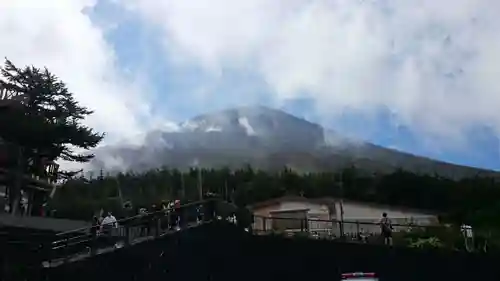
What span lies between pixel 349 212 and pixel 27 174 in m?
22.3

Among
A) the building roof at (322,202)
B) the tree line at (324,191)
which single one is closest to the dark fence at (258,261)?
the tree line at (324,191)

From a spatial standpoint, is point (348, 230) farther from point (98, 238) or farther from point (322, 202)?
point (322, 202)

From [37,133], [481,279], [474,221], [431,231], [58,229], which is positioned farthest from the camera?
[474,221]

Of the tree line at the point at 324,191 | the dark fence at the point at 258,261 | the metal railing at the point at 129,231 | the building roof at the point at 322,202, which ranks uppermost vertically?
the tree line at the point at 324,191

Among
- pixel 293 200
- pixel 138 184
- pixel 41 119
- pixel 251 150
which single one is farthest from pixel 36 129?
pixel 251 150

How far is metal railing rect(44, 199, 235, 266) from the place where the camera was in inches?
874

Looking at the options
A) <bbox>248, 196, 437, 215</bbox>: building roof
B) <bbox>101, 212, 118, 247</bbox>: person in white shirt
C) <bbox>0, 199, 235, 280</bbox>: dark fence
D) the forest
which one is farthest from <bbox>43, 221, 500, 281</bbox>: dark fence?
<bbox>248, 196, 437, 215</bbox>: building roof

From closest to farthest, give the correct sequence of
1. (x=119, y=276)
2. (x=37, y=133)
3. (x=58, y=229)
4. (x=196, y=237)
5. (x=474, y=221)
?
(x=119, y=276)
(x=196, y=237)
(x=58, y=229)
(x=37, y=133)
(x=474, y=221)

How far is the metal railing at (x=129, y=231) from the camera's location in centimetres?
2219

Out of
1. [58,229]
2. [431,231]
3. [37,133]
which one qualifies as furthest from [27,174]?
[431,231]

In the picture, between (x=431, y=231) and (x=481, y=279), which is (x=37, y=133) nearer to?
(x=431, y=231)

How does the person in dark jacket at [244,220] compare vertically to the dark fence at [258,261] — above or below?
above

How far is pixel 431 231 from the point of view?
28.0 m

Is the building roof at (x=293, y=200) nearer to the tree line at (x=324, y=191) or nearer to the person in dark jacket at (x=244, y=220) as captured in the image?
the tree line at (x=324, y=191)
